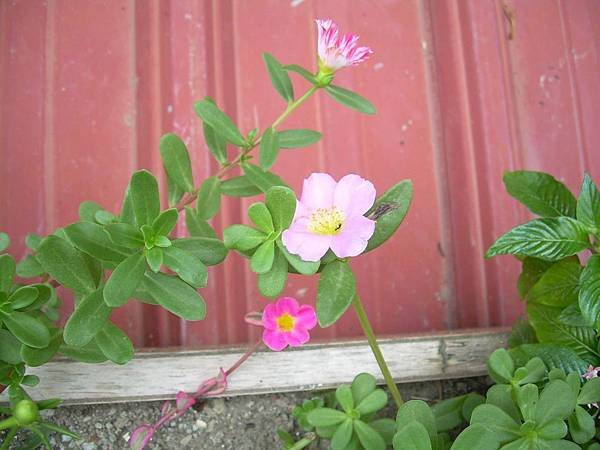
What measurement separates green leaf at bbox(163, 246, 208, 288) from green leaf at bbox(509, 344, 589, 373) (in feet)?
2.14

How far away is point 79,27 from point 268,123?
1.76 feet

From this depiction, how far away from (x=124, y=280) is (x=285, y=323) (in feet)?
1.21

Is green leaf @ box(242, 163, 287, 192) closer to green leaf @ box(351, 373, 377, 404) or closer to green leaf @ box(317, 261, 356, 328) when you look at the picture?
green leaf @ box(317, 261, 356, 328)

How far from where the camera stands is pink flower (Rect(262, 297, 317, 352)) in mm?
1170

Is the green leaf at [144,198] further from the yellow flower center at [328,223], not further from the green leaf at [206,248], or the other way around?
the yellow flower center at [328,223]

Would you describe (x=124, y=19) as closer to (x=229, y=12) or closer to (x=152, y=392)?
(x=229, y=12)

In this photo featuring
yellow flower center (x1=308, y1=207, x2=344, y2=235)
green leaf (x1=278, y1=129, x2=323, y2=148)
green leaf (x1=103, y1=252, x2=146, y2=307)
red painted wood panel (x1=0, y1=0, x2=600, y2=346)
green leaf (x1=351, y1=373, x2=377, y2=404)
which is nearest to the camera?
green leaf (x1=103, y1=252, x2=146, y2=307)

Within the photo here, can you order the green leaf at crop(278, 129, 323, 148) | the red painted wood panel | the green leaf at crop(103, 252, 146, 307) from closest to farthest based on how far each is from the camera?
1. the green leaf at crop(103, 252, 146, 307)
2. the green leaf at crop(278, 129, 323, 148)
3. the red painted wood panel

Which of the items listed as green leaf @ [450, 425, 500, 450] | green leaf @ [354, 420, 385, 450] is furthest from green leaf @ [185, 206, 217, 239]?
green leaf @ [450, 425, 500, 450]

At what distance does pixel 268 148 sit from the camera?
1.14 metres

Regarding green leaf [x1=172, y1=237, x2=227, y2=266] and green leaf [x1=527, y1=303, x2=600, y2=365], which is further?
green leaf [x1=527, y1=303, x2=600, y2=365]

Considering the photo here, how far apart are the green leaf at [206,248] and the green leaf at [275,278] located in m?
0.09

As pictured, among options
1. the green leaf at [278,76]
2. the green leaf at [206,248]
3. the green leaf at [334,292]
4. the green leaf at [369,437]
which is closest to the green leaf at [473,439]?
the green leaf at [369,437]

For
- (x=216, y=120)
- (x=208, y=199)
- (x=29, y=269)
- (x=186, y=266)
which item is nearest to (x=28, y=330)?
(x=29, y=269)
